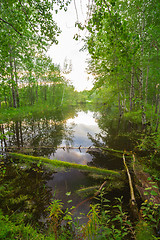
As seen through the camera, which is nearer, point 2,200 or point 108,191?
point 2,200

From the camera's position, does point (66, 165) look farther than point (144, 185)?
Yes

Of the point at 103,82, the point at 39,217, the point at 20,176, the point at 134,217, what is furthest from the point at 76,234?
the point at 103,82

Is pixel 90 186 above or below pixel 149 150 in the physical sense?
below

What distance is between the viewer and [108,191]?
406 centimetres

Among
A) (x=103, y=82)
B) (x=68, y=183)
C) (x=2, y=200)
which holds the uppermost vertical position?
(x=103, y=82)

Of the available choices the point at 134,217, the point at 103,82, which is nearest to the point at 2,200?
the point at 134,217

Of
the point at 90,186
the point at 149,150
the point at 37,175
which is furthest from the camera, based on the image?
the point at 149,150

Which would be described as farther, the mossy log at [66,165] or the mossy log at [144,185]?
the mossy log at [66,165]

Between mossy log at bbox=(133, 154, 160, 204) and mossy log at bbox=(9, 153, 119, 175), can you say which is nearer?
mossy log at bbox=(133, 154, 160, 204)

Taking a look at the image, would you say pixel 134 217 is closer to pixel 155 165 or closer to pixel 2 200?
pixel 155 165

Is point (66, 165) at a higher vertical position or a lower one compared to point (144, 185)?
lower

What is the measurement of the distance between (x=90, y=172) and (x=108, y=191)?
4.39ft

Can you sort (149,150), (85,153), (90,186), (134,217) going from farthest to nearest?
1. (85,153)
2. (149,150)
3. (90,186)
4. (134,217)

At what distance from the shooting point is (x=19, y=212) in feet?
10.3
